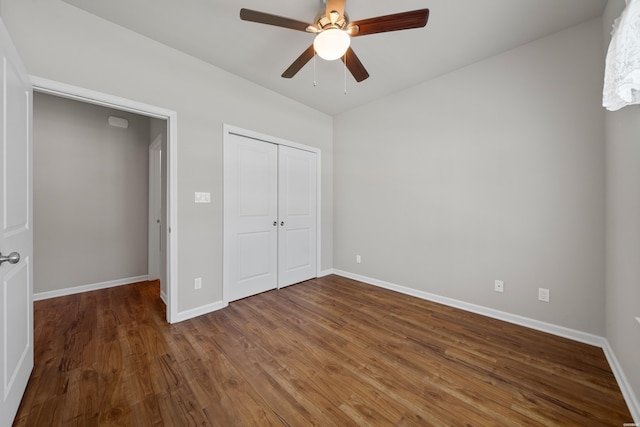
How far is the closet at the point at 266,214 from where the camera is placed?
2.84 meters

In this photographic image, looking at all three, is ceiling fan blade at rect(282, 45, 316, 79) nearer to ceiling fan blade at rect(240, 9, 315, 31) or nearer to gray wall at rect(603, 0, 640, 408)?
ceiling fan blade at rect(240, 9, 315, 31)

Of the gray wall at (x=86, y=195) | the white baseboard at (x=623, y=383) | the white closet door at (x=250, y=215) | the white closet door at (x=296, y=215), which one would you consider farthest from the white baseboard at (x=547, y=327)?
the gray wall at (x=86, y=195)

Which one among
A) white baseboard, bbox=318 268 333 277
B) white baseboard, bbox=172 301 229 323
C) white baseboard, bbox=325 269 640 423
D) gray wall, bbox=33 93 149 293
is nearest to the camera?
white baseboard, bbox=325 269 640 423

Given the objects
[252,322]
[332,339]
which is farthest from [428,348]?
[252,322]

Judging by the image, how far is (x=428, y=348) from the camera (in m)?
1.93

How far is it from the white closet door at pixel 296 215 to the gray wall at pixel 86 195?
7.36ft

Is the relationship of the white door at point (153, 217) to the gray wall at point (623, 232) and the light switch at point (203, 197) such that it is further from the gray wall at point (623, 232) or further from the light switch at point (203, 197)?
the gray wall at point (623, 232)

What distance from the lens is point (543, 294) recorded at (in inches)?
86.2

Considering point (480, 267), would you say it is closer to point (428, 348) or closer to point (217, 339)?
point (428, 348)

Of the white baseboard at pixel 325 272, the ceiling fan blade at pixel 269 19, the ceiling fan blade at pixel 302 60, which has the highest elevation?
the ceiling fan blade at pixel 269 19

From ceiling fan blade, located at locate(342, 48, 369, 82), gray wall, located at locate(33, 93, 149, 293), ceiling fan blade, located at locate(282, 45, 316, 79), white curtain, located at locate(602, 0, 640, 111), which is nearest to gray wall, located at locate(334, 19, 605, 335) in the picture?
white curtain, located at locate(602, 0, 640, 111)

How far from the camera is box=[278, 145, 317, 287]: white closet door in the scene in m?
3.39

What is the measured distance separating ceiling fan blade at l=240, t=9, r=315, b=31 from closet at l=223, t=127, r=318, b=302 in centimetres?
136

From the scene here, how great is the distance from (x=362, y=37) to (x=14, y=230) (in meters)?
2.81
